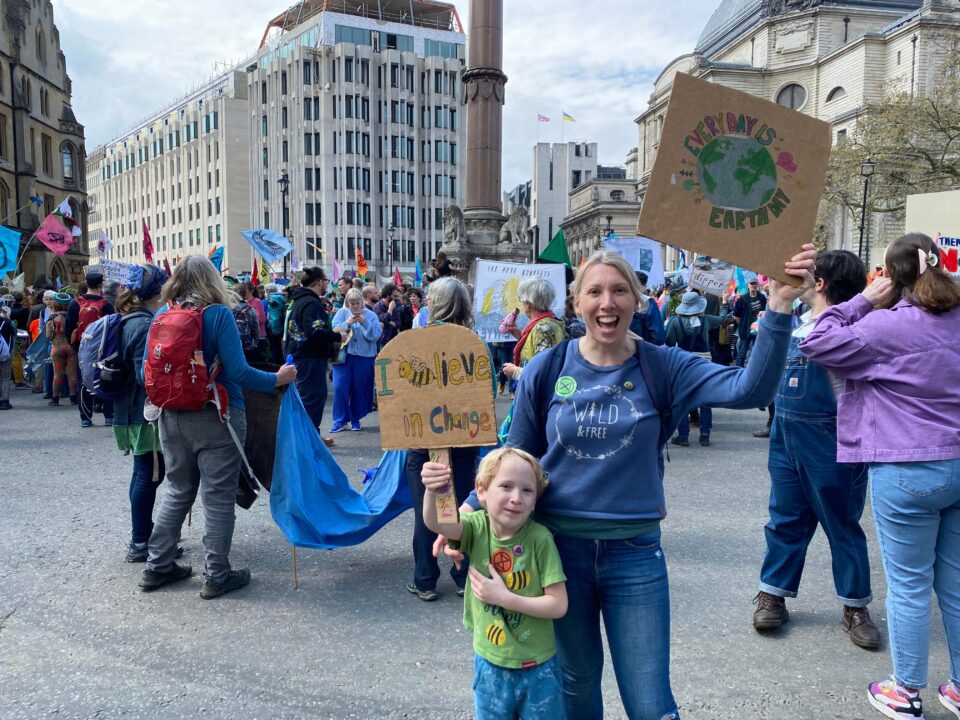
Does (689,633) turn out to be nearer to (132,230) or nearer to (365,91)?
(365,91)

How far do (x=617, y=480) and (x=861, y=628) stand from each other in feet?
7.70

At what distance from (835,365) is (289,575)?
11.5ft

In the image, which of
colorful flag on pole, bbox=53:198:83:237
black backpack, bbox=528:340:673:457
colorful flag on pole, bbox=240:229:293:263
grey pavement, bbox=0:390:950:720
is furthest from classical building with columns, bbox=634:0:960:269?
black backpack, bbox=528:340:673:457

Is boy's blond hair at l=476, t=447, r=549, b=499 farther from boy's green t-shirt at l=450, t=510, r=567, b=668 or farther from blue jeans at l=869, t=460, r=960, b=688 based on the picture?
blue jeans at l=869, t=460, r=960, b=688

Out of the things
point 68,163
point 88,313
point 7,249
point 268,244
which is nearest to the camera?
point 88,313

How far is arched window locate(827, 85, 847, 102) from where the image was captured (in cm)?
6188

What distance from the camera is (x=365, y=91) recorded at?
227 feet

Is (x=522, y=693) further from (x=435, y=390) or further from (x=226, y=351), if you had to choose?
(x=226, y=351)

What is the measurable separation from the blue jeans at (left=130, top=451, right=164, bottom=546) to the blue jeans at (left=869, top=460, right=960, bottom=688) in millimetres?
4278

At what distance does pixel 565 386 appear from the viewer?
8.01ft

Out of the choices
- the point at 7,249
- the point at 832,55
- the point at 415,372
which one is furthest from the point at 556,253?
the point at 832,55

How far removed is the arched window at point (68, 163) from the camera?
164ft

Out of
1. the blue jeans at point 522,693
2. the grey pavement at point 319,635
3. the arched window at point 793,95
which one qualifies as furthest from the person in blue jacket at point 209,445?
the arched window at point 793,95

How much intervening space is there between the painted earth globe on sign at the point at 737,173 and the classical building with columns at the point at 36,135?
4472 centimetres
